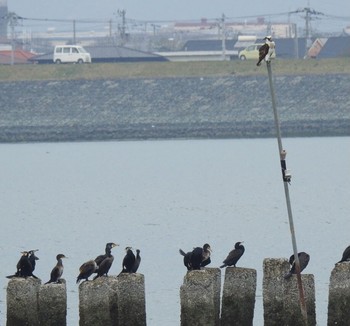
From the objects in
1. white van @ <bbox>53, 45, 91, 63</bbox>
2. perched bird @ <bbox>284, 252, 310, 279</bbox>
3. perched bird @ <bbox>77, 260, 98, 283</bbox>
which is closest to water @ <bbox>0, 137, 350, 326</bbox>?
perched bird @ <bbox>284, 252, 310, 279</bbox>

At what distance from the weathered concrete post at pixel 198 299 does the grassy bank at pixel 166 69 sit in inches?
2749

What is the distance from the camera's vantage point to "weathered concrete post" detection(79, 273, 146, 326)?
66.5 feet

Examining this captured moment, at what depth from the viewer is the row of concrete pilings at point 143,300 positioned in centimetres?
2027

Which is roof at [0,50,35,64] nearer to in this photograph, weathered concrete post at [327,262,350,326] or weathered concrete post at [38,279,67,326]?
weathered concrete post at [38,279,67,326]

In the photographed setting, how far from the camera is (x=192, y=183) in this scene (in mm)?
55688

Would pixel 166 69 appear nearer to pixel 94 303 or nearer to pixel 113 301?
pixel 113 301

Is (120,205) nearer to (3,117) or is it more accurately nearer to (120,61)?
(3,117)

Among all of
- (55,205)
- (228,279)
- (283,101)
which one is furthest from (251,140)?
(228,279)

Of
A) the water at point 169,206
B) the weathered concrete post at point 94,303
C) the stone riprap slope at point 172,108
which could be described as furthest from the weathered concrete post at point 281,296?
the stone riprap slope at point 172,108

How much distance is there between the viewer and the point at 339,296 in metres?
20.5

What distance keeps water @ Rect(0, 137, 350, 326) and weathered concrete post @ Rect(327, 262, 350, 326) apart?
10.4 ft

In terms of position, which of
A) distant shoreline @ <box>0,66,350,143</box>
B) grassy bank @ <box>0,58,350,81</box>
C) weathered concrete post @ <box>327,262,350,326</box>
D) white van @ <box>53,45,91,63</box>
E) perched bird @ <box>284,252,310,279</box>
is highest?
white van @ <box>53,45,91,63</box>

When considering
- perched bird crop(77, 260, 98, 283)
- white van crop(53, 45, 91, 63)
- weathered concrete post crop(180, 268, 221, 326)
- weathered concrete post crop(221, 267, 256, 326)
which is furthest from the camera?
white van crop(53, 45, 91, 63)

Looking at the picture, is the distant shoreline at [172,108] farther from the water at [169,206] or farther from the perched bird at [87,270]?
the perched bird at [87,270]
